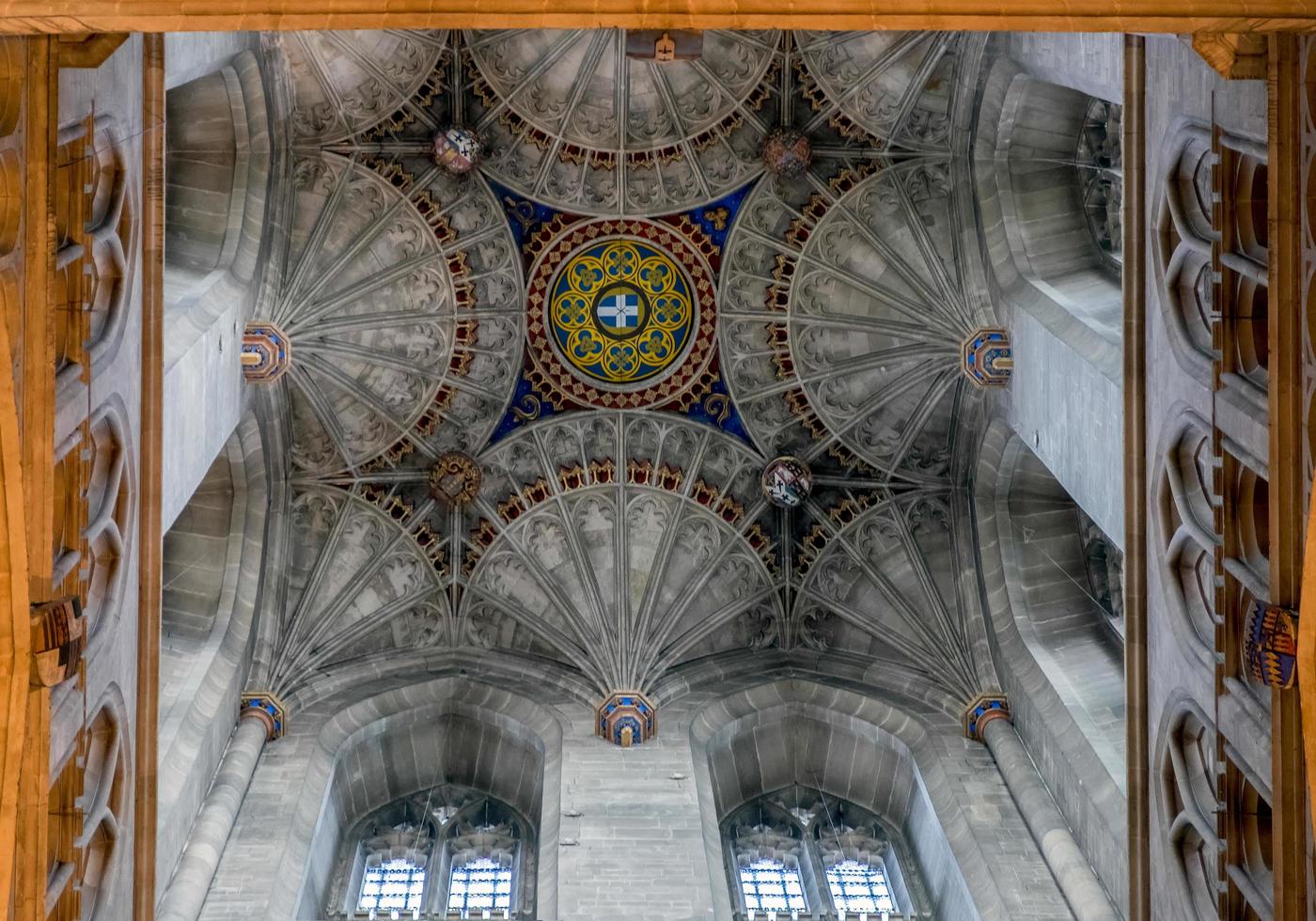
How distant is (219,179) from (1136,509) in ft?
34.2

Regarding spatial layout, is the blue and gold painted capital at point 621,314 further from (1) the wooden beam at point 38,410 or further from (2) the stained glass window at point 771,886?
(1) the wooden beam at point 38,410

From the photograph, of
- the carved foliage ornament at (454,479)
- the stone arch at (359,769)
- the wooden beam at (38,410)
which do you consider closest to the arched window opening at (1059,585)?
the stone arch at (359,769)

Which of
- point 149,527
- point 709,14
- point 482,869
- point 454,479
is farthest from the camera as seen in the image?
point 454,479

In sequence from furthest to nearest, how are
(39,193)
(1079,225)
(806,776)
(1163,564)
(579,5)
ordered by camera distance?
1. (806,776)
2. (1079,225)
3. (1163,564)
4. (39,193)
5. (579,5)

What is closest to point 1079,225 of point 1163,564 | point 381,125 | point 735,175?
point 735,175

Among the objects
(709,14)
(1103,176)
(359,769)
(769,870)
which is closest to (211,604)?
(359,769)

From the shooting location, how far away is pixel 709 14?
31.2 ft

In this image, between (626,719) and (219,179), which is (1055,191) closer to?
(626,719)

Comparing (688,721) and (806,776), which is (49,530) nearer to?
(688,721)

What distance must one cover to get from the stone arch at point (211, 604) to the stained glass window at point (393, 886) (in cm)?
217

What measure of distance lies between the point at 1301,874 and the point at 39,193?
919cm

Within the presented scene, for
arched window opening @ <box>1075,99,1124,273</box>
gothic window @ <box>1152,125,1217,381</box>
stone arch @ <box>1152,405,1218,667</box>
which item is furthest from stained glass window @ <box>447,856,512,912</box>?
gothic window @ <box>1152,125,1217,381</box>

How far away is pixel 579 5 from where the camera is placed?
948 centimetres

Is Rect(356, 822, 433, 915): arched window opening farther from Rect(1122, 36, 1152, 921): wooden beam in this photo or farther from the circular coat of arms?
Rect(1122, 36, 1152, 921): wooden beam
